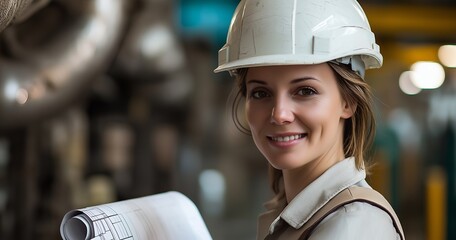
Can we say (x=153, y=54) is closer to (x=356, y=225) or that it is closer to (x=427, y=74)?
(x=356, y=225)

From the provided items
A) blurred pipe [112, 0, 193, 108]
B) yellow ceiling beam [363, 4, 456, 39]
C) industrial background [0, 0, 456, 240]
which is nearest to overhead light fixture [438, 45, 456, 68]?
industrial background [0, 0, 456, 240]

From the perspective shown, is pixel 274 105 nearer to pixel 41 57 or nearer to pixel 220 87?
pixel 41 57

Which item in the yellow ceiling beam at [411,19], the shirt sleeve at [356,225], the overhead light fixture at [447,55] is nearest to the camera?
the shirt sleeve at [356,225]

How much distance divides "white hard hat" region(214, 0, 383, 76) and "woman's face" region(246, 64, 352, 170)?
0.03 meters

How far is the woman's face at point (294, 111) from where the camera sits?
126cm

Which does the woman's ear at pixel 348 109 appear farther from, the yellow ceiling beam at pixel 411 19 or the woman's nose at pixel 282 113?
the yellow ceiling beam at pixel 411 19

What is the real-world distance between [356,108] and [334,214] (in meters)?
0.25

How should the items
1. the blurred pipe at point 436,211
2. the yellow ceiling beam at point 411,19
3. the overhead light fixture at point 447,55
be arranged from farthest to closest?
the overhead light fixture at point 447,55, the yellow ceiling beam at point 411,19, the blurred pipe at point 436,211

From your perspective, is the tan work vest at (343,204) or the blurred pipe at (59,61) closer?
the tan work vest at (343,204)

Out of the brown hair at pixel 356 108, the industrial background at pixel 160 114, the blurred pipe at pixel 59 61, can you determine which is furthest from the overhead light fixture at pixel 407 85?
the brown hair at pixel 356 108

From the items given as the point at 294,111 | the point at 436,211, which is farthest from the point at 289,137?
the point at 436,211

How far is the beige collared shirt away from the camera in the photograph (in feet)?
3.80

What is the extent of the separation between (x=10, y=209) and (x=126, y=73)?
170 cm

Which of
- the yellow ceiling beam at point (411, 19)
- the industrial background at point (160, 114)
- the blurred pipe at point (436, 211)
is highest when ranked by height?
the yellow ceiling beam at point (411, 19)
